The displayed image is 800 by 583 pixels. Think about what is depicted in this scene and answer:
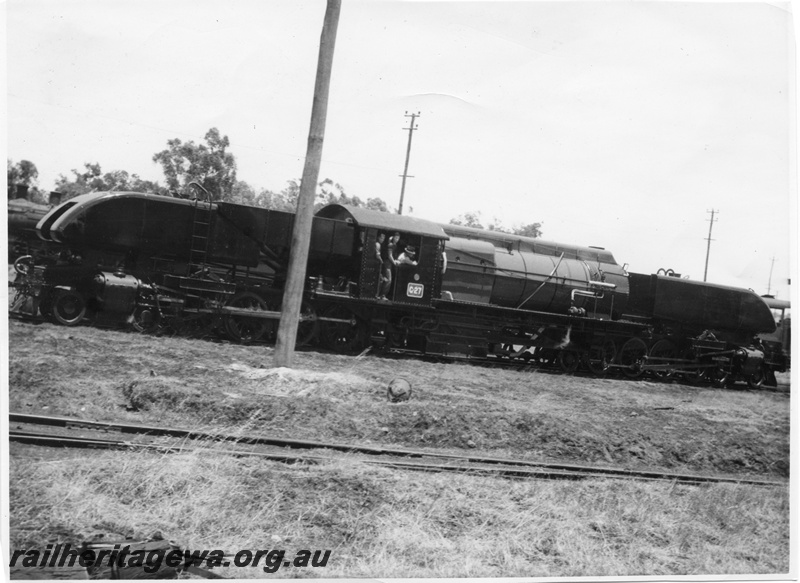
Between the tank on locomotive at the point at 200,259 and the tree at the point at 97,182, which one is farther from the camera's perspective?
the tank on locomotive at the point at 200,259

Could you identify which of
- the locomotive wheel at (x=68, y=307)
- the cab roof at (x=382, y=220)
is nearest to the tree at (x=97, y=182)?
the locomotive wheel at (x=68, y=307)

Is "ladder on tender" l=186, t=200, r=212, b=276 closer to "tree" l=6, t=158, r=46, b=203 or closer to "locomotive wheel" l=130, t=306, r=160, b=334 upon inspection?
"locomotive wheel" l=130, t=306, r=160, b=334

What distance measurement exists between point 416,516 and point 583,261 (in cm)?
1225

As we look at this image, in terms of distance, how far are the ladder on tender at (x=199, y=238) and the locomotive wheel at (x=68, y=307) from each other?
2.02 meters

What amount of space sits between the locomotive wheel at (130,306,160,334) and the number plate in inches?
201

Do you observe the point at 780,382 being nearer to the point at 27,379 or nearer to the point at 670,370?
the point at 670,370

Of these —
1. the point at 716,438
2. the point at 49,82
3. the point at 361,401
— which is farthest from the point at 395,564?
the point at 716,438

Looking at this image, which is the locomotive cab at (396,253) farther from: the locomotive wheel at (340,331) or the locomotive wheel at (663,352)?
the locomotive wheel at (663,352)

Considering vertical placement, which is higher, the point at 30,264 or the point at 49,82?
the point at 49,82

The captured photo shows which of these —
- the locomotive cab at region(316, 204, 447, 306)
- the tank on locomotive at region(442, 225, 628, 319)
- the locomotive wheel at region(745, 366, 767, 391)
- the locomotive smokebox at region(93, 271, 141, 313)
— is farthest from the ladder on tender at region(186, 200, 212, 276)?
the locomotive wheel at region(745, 366, 767, 391)

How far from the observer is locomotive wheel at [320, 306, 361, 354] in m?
14.7

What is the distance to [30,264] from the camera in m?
12.4

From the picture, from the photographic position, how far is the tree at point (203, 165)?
1106 centimetres

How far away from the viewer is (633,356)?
17547mm
